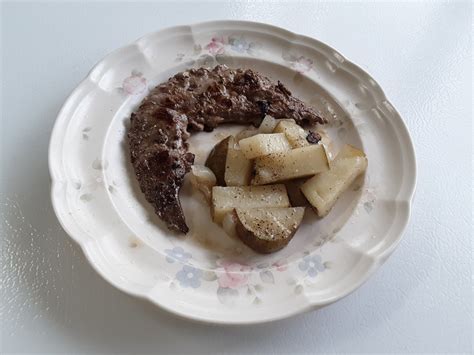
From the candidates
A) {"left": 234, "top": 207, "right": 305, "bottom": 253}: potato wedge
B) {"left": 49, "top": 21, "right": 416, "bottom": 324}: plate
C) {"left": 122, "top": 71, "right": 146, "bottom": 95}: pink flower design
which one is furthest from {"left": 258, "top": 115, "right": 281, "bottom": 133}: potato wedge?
{"left": 122, "top": 71, "right": 146, "bottom": 95}: pink flower design

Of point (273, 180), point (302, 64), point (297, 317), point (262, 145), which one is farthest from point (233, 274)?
point (302, 64)

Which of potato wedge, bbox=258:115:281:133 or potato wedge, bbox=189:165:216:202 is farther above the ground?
potato wedge, bbox=258:115:281:133

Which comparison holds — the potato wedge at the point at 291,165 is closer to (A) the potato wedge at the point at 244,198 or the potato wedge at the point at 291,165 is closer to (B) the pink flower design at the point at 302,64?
(A) the potato wedge at the point at 244,198

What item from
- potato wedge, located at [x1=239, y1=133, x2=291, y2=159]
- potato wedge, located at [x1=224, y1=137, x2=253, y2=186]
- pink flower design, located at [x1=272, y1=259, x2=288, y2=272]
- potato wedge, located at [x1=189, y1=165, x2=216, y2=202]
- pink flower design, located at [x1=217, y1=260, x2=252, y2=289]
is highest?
potato wedge, located at [x1=239, y1=133, x2=291, y2=159]

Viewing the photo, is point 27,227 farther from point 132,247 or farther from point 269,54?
point 269,54

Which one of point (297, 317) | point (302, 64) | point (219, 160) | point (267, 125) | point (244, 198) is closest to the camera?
point (297, 317)

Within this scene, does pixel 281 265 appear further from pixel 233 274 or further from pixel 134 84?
pixel 134 84

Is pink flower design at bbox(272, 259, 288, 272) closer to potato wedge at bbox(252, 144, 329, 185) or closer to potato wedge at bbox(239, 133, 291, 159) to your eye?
potato wedge at bbox(252, 144, 329, 185)
